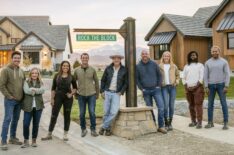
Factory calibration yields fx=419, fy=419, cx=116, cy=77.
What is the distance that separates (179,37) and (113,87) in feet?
86.3

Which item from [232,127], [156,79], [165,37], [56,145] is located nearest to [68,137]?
[56,145]

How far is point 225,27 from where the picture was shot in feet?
88.9

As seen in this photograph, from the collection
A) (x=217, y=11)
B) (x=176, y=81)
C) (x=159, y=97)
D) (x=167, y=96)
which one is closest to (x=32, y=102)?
(x=159, y=97)

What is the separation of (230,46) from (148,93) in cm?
1944

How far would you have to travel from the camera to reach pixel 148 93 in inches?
392

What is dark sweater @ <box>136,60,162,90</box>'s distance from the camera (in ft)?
32.1

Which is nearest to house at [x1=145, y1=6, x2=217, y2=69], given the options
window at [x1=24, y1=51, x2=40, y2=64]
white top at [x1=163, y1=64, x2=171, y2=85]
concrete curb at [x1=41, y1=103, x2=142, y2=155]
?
window at [x1=24, y1=51, x2=40, y2=64]

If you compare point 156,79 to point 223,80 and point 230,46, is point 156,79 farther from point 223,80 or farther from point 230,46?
point 230,46

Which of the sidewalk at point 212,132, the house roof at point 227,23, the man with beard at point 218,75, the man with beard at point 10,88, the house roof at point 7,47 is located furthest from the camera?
the house roof at point 7,47

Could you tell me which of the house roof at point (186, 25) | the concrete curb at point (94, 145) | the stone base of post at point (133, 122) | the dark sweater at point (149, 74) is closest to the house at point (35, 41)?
the house roof at point (186, 25)

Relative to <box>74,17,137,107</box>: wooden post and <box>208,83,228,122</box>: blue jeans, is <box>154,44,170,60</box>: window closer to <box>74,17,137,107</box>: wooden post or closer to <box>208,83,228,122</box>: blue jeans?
<box>208,83,228,122</box>: blue jeans

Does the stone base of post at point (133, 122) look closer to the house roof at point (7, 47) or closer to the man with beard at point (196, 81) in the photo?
the man with beard at point (196, 81)

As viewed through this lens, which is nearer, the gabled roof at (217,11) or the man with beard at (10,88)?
the man with beard at (10,88)

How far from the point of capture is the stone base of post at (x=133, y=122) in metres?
9.52
